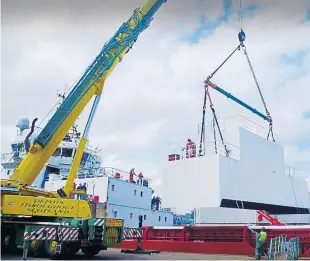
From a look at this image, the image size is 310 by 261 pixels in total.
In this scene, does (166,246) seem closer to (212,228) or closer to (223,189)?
(212,228)

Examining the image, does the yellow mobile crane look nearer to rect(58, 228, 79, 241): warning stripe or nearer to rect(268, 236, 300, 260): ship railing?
rect(58, 228, 79, 241): warning stripe

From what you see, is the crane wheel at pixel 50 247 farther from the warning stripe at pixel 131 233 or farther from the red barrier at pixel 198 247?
the red barrier at pixel 198 247

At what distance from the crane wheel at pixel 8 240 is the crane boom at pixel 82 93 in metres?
1.53

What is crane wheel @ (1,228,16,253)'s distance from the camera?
1066 centimetres

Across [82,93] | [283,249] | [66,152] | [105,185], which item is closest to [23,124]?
[66,152]

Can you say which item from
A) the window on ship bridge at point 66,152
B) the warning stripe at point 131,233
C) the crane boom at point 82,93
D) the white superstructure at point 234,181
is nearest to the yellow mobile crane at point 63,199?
the crane boom at point 82,93

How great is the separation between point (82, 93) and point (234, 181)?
11013mm

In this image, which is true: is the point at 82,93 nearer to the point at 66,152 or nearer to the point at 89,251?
the point at 89,251

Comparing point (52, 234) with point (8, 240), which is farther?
point (8, 240)

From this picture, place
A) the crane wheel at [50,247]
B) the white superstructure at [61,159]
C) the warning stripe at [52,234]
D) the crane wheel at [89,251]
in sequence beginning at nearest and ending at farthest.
A: the warning stripe at [52,234] < the crane wheel at [50,247] < the crane wheel at [89,251] < the white superstructure at [61,159]

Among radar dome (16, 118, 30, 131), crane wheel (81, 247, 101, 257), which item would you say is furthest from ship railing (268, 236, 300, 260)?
radar dome (16, 118, 30, 131)

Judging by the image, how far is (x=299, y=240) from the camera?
11430 mm

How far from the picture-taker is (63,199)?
417 inches

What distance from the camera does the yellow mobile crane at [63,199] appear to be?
31.4 feet
